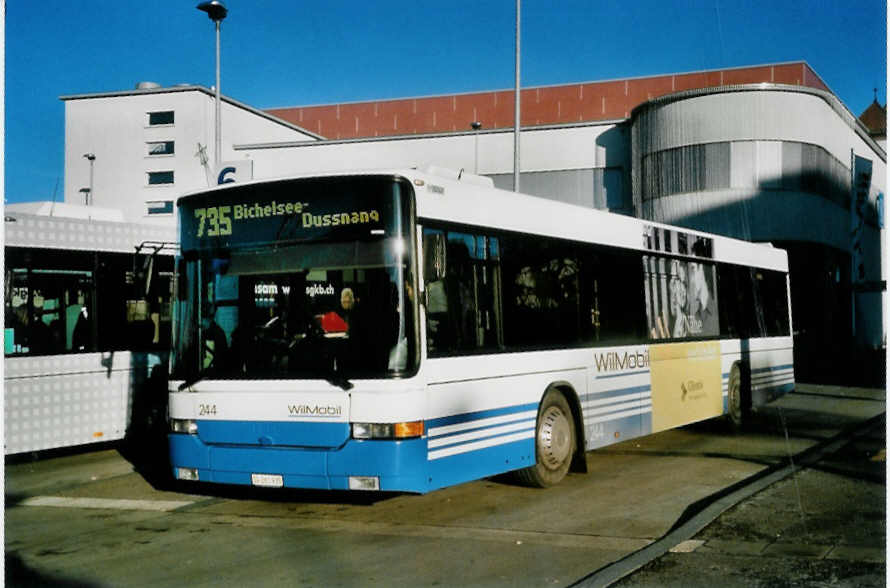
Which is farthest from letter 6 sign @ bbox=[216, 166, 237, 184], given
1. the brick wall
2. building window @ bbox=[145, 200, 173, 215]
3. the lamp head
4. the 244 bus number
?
the brick wall

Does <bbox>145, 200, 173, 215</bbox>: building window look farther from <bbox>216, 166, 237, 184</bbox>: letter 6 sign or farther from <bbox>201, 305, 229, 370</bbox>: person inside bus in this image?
<bbox>201, 305, 229, 370</bbox>: person inside bus

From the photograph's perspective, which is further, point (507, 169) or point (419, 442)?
point (507, 169)

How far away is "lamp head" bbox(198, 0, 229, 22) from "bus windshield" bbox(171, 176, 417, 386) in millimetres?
16399

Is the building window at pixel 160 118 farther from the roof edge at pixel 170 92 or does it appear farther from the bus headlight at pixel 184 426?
the bus headlight at pixel 184 426

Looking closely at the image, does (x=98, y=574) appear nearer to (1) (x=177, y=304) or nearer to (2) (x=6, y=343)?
(1) (x=177, y=304)

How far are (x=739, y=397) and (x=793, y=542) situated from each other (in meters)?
8.24

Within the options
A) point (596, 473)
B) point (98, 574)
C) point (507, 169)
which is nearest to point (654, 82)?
point (507, 169)

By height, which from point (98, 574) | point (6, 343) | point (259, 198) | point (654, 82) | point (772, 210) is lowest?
point (98, 574)

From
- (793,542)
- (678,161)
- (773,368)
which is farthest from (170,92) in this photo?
(793,542)

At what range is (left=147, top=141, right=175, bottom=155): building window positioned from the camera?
55.8 metres

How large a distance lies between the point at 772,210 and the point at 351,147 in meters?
17.6

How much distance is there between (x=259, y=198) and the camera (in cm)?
832

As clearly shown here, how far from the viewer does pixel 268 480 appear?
812 centimetres

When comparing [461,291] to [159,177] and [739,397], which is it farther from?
[159,177]
